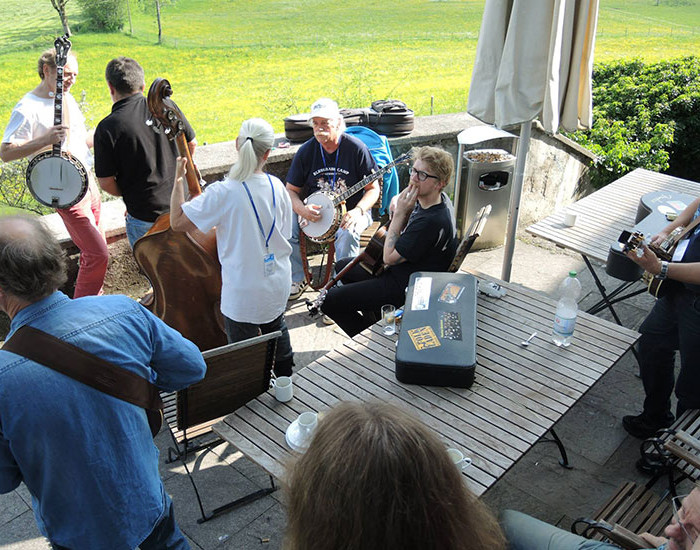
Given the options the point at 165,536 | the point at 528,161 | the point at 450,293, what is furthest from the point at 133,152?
the point at 528,161

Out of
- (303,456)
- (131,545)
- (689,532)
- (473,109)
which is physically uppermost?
(473,109)

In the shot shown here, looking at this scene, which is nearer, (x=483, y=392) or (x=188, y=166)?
(x=483, y=392)

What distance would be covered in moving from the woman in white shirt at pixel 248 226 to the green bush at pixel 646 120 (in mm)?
4709

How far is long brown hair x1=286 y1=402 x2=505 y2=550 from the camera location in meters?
1.17

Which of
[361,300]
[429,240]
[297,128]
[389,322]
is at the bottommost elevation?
[361,300]

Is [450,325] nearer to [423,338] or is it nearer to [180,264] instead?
[423,338]

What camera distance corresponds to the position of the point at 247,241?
301 centimetres

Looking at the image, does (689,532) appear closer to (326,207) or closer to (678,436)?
(678,436)

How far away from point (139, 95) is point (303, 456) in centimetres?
334

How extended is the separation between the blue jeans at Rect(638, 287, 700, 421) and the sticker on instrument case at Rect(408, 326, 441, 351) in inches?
50.9

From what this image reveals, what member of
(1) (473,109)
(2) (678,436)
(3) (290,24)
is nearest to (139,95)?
(1) (473,109)

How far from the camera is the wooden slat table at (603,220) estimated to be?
12.8 ft

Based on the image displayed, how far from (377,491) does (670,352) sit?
2.56 m

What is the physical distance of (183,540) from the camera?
2.26m
